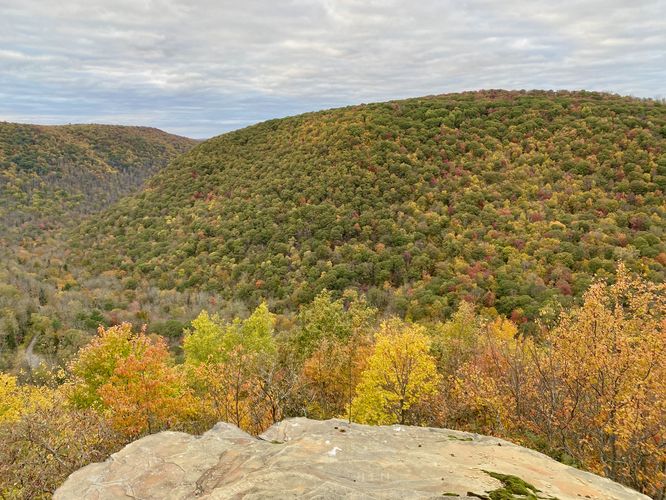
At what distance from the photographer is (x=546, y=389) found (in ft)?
63.8

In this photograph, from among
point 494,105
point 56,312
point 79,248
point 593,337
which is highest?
point 494,105

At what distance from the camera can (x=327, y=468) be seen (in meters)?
11.7

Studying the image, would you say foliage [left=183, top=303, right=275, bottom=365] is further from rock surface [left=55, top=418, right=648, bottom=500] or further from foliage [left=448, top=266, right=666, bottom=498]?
rock surface [left=55, top=418, right=648, bottom=500]

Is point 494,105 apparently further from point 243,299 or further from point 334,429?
point 334,429

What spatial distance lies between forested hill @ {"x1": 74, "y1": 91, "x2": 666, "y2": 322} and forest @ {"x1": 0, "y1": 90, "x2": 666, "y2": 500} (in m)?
0.52

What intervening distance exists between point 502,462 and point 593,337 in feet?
25.0

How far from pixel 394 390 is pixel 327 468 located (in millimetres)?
15954

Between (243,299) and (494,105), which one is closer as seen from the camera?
(243,299)

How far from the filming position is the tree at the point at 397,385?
2609 cm

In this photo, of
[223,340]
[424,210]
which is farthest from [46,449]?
[424,210]

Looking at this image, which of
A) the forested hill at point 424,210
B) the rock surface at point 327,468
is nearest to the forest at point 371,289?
the forested hill at point 424,210

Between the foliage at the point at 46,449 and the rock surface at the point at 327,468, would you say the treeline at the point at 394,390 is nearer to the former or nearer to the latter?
the foliage at the point at 46,449

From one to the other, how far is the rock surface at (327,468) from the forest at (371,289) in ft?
15.2

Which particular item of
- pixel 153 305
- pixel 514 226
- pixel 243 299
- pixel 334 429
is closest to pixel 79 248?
pixel 153 305
